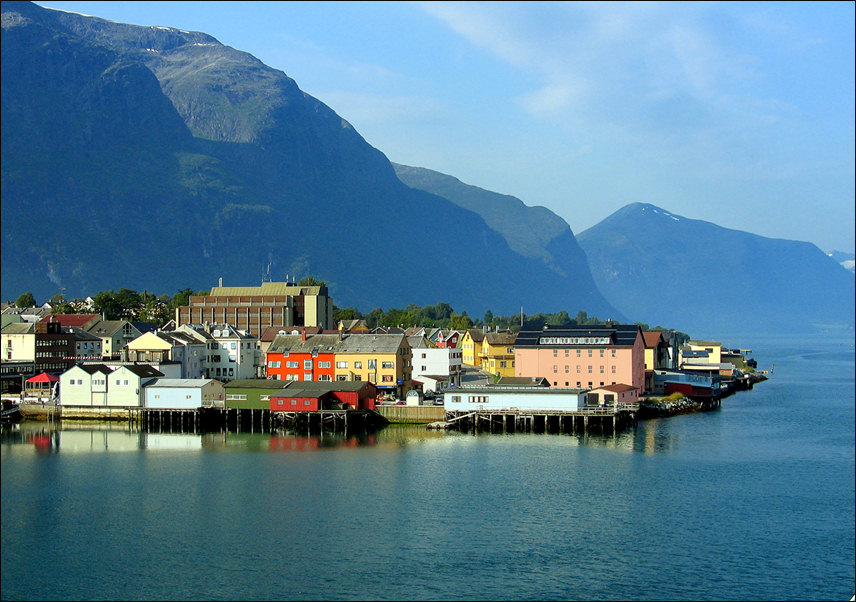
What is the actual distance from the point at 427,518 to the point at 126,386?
26602 mm

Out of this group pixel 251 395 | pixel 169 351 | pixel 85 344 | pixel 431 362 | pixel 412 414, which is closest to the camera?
pixel 412 414

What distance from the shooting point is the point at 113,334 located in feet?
216

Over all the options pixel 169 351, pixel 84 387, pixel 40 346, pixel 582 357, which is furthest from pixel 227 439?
pixel 40 346

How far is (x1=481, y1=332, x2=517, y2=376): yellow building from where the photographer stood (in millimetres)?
61344

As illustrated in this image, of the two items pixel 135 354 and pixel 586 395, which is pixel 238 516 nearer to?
pixel 586 395

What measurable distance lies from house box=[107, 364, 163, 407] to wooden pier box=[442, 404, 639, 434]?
15512 mm

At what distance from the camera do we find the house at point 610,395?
159ft

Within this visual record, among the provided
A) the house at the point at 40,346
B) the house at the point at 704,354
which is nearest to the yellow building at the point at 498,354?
the house at the point at 704,354

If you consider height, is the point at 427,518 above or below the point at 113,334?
below

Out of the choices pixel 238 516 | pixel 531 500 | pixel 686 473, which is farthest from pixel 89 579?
pixel 686 473

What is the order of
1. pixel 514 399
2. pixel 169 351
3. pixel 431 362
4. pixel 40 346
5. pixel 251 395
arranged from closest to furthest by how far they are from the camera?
pixel 514 399
pixel 251 395
pixel 169 351
pixel 431 362
pixel 40 346

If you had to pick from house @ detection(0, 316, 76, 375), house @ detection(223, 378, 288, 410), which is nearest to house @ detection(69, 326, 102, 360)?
house @ detection(0, 316, 76, 375)

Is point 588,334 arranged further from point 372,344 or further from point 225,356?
point 225,356

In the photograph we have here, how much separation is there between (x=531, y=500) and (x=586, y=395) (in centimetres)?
1971
